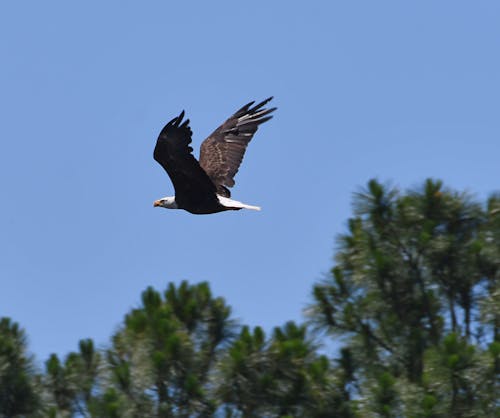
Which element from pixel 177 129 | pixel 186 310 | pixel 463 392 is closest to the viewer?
pixel 463 392

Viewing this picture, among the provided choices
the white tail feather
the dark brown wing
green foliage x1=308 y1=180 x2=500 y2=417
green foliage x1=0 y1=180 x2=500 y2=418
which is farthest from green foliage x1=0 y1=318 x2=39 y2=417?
the dark brown wing

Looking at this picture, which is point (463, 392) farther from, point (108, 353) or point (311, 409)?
point (108, 353)

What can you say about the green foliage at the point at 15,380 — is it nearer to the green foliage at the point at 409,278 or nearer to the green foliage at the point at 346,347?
the green foliage at the point at 346,347

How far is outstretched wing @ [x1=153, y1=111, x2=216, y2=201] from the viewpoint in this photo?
43.0ft

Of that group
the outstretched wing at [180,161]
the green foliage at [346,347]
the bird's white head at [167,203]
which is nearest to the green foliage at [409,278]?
the green foliage at [346,347]

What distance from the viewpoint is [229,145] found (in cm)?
1570

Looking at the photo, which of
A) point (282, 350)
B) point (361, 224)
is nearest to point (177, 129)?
point (361, 224)

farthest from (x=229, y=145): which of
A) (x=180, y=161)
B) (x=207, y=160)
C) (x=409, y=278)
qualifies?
(x=409, y=278)

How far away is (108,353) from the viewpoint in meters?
11.1

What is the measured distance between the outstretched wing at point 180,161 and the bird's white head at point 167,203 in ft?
1.70

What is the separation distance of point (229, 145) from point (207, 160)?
34 centimetres

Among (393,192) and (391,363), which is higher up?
(393,192)

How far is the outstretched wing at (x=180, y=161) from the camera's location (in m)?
13.1

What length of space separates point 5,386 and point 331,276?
9.34 ft
